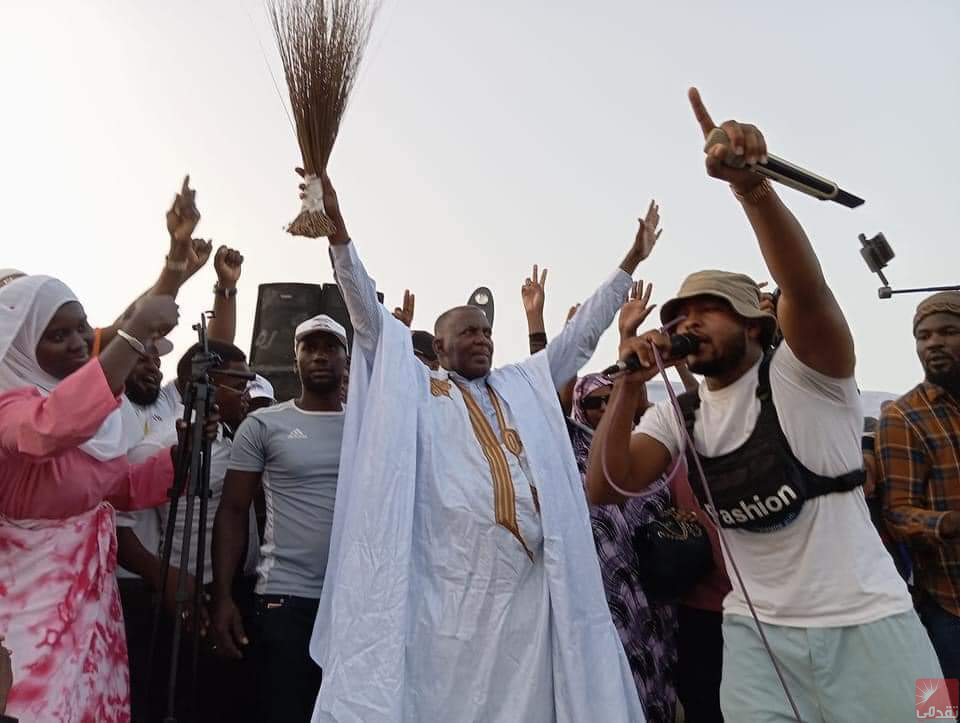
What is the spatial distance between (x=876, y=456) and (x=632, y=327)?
140cm

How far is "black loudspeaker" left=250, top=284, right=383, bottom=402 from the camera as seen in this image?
6.71 meters

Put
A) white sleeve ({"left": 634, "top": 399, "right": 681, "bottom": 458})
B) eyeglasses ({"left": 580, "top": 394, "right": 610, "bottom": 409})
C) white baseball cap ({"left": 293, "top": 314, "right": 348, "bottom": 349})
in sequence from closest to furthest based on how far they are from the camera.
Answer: white sleeve ({"left": 634, "top": 399, "right": 681, "bottom": 458})
white baseball cap ({"left": 293, "top": 314, "right": 348, "bottom": 349})
eyeglasses ({"left": 580, "top": 394, "right": 610, "bottom": 409})

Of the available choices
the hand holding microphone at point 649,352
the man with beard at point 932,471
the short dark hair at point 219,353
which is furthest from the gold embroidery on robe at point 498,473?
the man with beard at point 932,471

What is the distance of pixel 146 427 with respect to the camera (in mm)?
4219

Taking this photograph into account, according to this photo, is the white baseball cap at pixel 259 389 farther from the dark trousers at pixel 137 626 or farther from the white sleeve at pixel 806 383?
the white sleeve at pixel 806 383

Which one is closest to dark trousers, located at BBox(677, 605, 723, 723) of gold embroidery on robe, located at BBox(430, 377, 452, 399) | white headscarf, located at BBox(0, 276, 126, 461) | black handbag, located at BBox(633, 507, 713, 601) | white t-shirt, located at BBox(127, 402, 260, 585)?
black handbag, located at BBox(633, 507, 713, 601)

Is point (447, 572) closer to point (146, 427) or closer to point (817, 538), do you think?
point (817, 538)

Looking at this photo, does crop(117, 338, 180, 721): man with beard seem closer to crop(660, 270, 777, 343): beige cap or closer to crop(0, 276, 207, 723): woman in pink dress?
crop(0, 276, 207, 723): woman in pink dress

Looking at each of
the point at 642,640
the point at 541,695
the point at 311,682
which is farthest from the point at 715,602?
the point at 311,682

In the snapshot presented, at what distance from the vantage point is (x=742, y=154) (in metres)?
2.30

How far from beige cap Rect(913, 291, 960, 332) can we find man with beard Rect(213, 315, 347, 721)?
272 cm

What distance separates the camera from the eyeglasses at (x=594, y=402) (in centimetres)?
488

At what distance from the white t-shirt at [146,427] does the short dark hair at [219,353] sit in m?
0.13

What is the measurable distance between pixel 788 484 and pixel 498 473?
1.46 metres
